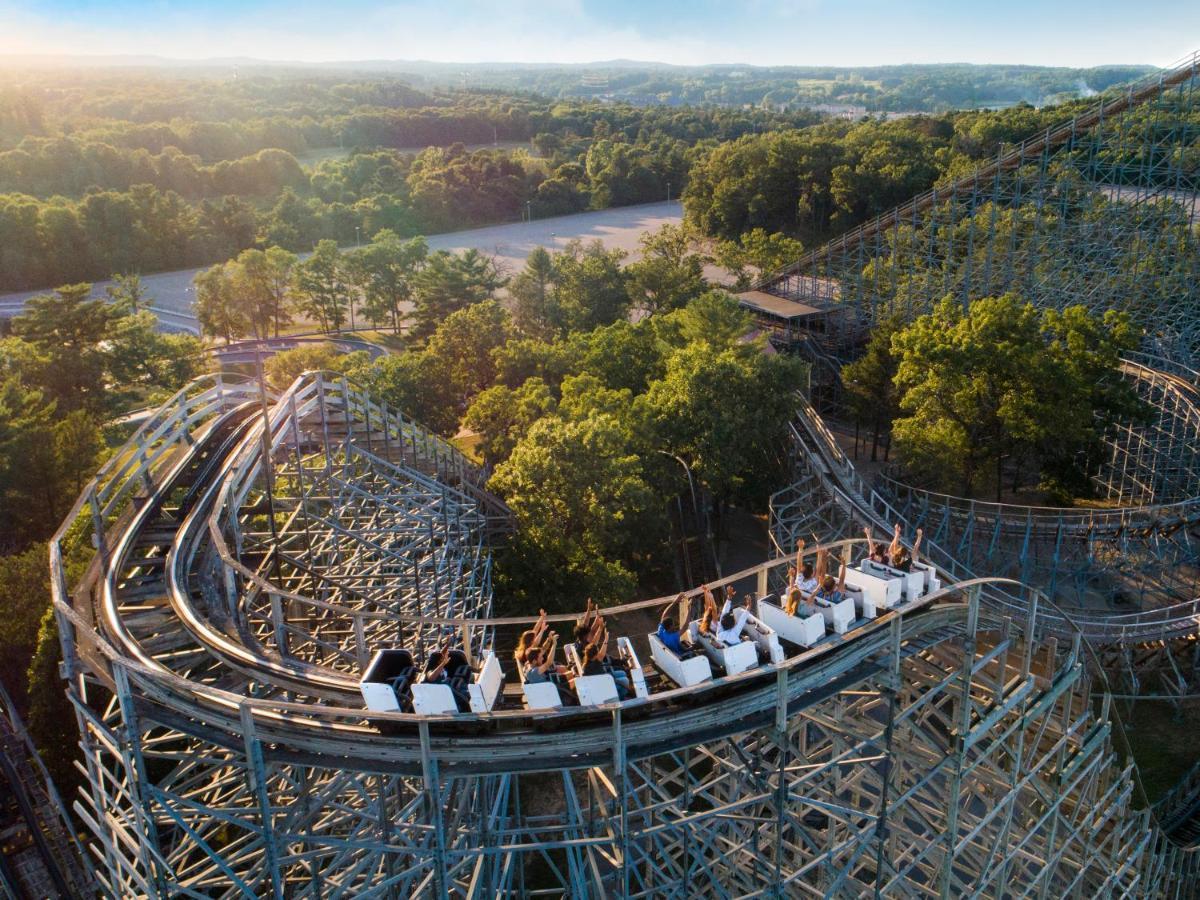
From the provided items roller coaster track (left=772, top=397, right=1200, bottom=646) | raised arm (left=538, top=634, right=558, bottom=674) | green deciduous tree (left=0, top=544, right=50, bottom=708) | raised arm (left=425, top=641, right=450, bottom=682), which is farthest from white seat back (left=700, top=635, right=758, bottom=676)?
green deciduous tree (left=0, top=544, right=50, bottom=708)

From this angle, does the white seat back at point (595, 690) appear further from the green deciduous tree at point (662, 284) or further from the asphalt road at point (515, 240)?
the asphalt road at point (515, 240)

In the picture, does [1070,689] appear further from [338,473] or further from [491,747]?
[338,473]

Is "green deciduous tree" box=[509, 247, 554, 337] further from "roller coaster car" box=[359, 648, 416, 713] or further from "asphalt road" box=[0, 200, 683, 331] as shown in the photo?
"roller coaster car" box=[359, 648, 416, 713]

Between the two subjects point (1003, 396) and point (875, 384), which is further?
point (875, 384)

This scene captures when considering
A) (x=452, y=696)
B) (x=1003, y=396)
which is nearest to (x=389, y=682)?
(x=452, y=696)

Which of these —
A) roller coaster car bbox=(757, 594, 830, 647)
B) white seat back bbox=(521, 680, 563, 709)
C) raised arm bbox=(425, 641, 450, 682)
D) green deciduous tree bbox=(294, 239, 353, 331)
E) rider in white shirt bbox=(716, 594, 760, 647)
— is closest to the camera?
white seat back bbox=(521, 680, 563, 709)

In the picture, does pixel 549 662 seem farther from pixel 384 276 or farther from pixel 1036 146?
pixel 384 276
